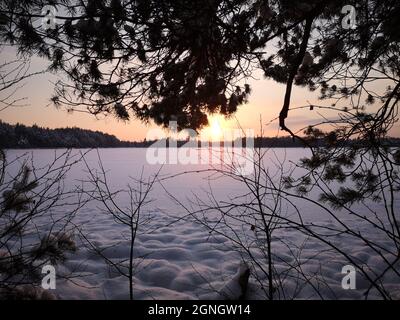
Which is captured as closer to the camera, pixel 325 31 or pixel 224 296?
pixel 325 31

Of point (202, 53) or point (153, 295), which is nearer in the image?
point (202, 53)

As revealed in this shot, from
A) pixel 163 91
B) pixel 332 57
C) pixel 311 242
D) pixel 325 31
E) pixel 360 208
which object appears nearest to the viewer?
pixel 332 57

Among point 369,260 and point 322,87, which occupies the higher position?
point 322,87

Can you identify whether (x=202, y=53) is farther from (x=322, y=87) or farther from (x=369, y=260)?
(x=369, y=260)

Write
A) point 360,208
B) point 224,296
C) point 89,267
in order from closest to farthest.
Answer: point 224,296, point 89,267, point 360,208

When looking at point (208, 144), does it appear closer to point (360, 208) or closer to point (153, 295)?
point (153, 295)

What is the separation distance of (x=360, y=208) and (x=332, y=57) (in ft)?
18.8

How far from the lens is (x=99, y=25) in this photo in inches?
103

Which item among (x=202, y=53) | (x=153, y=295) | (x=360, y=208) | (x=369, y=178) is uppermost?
(x=202, y=53)

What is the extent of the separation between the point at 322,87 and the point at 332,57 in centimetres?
63

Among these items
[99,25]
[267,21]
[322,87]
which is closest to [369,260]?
[322,87]

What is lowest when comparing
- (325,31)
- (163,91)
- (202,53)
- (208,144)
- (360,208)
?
(360,208)

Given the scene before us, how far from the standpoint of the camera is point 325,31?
3115 mm

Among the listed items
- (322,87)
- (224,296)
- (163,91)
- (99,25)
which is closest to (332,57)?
(322,87)
